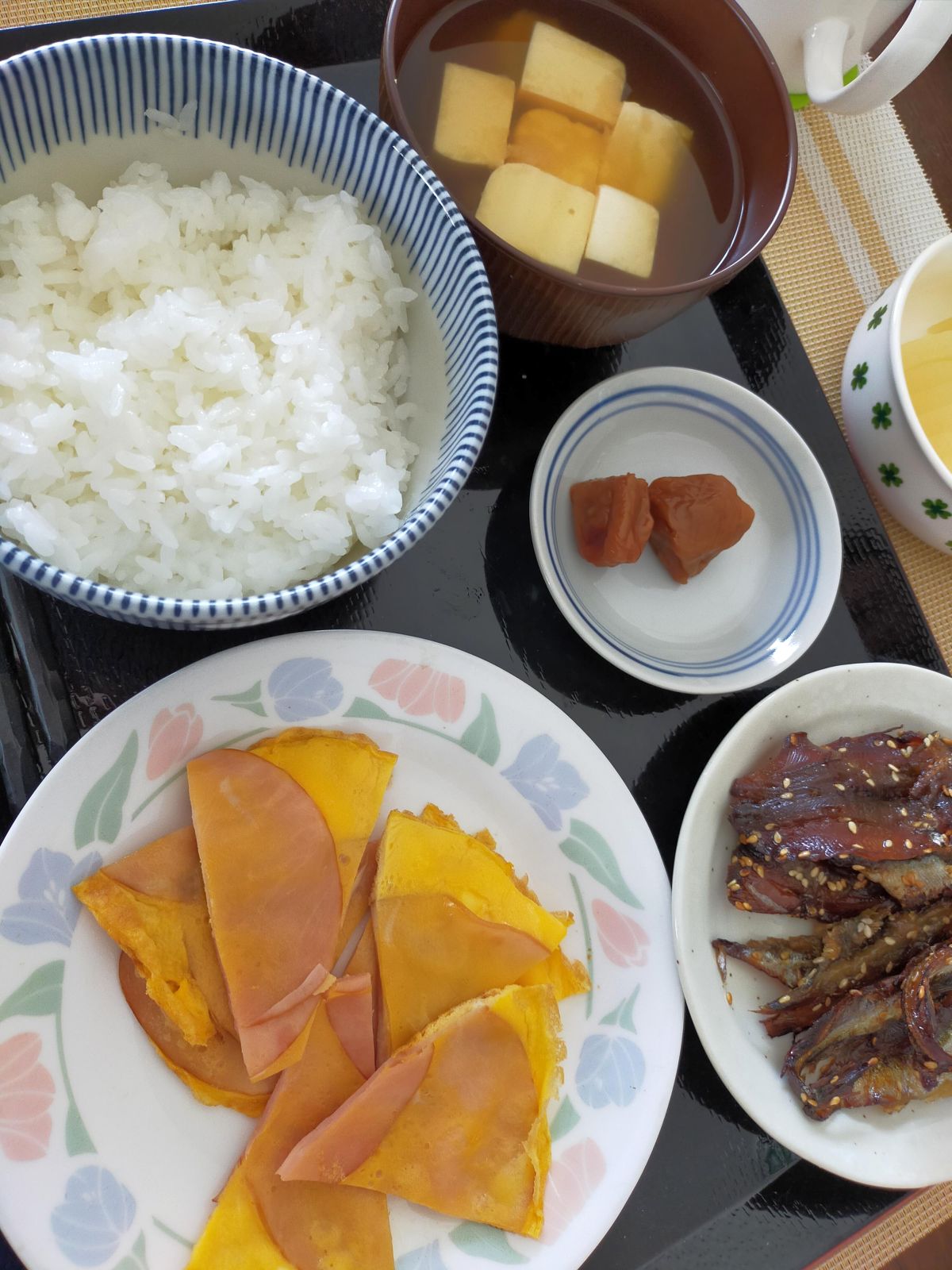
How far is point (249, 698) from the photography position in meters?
1.34

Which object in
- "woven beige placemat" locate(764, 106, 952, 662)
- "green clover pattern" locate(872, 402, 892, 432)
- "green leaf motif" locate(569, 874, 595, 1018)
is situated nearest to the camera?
"green leaf motif" locate(569, 874, 595, 1018)

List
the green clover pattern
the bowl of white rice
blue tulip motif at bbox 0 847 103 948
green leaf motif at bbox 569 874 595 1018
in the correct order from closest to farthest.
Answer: the bowl of white rice, blue tulip motif at bbox 0 847 103 948, green leaf motif at bbox 569 874 595 1018, the green clover pattern

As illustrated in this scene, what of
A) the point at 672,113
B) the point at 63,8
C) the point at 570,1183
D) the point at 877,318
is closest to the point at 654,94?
the point at 672,113

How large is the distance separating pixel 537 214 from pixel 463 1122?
127 centimetres

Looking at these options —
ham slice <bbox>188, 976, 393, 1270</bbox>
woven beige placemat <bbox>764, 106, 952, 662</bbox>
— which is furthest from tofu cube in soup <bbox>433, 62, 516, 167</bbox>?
ham slice <bbox>188, 976, 393, 1270</bbox>

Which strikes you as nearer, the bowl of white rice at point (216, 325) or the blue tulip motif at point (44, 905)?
the bowl of white rice at point (216, 325)

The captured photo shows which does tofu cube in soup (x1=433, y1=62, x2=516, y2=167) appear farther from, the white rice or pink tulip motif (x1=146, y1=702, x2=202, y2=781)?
pink tulip motif (x1=146, y1=702, x2=202, y2=781)

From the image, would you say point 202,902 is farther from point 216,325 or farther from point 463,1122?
point 216,325

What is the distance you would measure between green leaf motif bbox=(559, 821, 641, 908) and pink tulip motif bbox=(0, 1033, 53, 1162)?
0.75 meters

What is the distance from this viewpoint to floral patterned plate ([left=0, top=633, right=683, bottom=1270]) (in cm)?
119

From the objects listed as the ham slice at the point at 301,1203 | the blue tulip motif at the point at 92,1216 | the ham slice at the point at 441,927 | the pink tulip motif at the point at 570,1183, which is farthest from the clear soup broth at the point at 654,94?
the blue tulip motif at the point at 92,1216

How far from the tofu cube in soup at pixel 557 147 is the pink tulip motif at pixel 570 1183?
4.57ft

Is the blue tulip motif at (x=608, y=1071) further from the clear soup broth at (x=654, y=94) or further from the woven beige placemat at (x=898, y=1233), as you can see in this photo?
Answer: the clear soup broth at (x=654, y=94)

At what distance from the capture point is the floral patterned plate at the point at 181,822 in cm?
119
